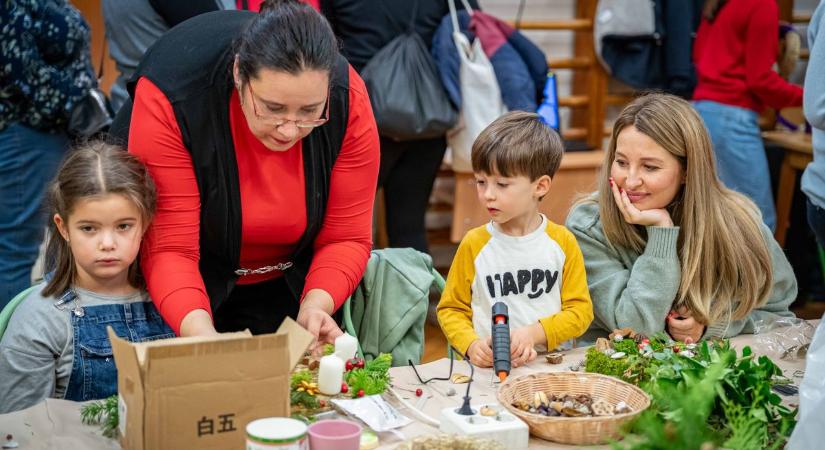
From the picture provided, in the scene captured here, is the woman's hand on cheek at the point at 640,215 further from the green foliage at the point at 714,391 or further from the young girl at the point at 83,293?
the young girl at the point at 83,293

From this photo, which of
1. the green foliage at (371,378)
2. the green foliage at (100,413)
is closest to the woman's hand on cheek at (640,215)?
the green foliage at (371,378)

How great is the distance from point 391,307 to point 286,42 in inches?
28.2

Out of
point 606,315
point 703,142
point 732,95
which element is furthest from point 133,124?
point 732,95

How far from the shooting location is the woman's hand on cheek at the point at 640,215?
7.33 ft

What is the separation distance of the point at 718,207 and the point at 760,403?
743 millimetres

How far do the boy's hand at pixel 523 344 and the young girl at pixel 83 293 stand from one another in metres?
0.78

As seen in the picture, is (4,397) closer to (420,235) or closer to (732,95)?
(420,235)

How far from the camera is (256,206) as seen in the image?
2102 mm

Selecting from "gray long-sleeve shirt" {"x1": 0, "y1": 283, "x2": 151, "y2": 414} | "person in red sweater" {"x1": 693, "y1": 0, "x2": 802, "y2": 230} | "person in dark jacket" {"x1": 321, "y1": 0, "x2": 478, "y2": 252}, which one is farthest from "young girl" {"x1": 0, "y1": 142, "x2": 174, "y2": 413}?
"person in red sweater" {"x1": 693, "y1": 0, "x2": 802, "y2": 230}

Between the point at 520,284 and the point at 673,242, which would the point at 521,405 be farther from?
the point at 673,242

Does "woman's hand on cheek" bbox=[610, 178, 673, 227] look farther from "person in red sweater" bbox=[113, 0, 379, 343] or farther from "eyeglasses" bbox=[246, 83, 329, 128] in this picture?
"eyeglasses" bbox=[246, 83, 329, 128]

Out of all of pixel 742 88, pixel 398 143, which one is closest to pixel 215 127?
pixel 398 143

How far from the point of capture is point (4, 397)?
189 centimetres

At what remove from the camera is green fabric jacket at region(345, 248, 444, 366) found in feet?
7.38
